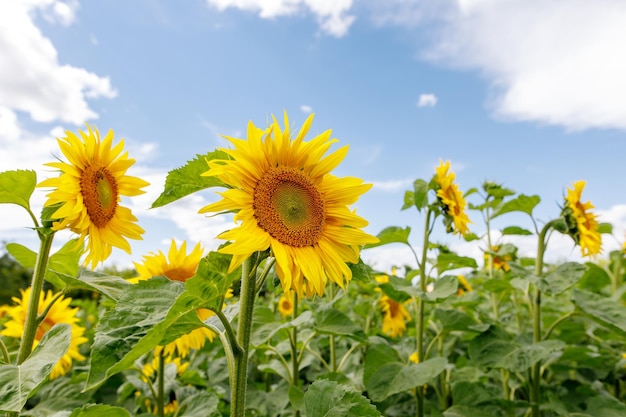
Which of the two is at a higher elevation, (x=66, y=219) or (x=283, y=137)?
(x=283, y=137)

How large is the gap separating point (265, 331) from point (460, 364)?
5.70ft

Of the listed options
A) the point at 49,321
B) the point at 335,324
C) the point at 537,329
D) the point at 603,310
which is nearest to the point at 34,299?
the point at 335,324

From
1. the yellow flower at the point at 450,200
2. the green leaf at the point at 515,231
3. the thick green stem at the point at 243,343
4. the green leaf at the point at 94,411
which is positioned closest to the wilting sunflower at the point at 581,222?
the green leaf at the point at 515,231

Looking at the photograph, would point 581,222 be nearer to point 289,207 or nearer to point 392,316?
point 392,316

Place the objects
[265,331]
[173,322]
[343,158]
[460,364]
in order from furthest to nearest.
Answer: [460,364] < [265,331] < [343,158] < [173,322]

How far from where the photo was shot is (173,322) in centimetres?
108

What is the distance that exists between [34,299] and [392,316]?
2.81 meters

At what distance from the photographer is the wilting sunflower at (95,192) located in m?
1.59

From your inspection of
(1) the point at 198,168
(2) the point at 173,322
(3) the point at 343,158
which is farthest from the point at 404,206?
(2) the point at 173,322

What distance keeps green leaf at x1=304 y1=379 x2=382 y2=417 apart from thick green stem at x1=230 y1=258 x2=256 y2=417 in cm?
18

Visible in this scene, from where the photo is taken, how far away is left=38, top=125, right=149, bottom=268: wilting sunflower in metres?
1.59

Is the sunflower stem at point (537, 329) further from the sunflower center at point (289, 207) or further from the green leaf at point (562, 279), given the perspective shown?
the sunflower center at point (289, 207)

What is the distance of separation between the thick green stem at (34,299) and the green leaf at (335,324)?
3.78ft

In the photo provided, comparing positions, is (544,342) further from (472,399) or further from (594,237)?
(594,237)
